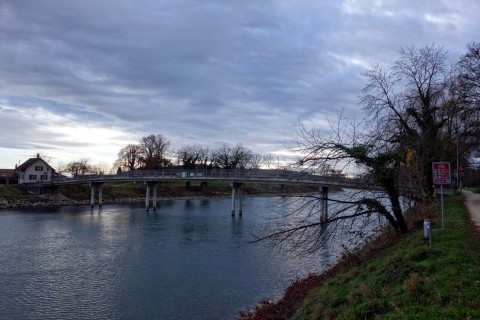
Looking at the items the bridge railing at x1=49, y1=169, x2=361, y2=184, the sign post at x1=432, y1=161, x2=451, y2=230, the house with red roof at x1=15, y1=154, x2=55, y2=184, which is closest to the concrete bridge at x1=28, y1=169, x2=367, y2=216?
the bridge railing at x1=49, y1=169, x2=361, y2=184

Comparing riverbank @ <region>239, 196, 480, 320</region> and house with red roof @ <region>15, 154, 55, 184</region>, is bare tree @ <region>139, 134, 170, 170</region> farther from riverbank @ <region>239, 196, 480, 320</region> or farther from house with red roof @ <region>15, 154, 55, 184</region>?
riverbank @ <region>239, 196, 480, 320</region>

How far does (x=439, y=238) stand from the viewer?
53.8ft

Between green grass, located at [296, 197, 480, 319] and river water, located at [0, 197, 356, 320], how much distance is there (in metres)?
5.13

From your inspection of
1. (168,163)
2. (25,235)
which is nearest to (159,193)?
(168,163)

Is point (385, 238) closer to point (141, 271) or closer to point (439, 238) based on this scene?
point (439, 238)

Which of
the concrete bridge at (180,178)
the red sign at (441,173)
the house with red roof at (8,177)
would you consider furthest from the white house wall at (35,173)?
the red sign at (441,173)

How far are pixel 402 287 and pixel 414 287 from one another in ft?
2.05

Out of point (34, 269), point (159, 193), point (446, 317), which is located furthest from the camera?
point (159, 193)

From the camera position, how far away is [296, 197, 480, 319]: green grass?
9.40 meters

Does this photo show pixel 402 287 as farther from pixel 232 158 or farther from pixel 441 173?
pixel 232 158

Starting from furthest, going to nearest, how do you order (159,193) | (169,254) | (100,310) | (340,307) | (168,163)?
(168,163), (159,193), (169,254), (100,310), (340,307)

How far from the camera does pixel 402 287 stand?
445 inches

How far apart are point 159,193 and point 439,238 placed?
92.5 metres

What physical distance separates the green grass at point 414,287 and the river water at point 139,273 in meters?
5.13
